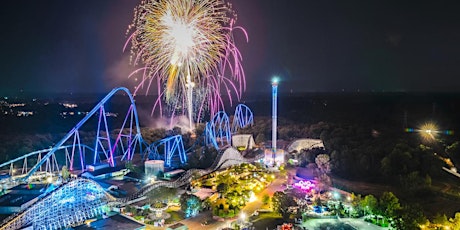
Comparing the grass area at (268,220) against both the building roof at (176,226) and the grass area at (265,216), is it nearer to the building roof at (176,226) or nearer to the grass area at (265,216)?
the grass area at (265,216)

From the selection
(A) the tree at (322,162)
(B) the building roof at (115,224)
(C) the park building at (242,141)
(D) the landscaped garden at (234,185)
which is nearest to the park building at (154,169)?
(D) the landscaped garden at (234,185)

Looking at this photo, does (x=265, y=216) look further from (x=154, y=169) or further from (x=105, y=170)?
(x=105, y=170)

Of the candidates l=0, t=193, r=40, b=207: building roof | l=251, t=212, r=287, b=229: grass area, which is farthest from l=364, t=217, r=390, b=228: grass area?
l=0, t=193, r=40, b=207: building roof

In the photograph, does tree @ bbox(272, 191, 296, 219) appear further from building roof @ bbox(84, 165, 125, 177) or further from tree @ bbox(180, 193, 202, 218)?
building roof @ bbox(84, 165, 125, 177)

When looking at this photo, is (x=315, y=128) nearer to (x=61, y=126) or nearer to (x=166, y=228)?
(x=166, y=228)

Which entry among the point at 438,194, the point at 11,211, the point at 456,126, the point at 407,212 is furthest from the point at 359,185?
the point at 456,126

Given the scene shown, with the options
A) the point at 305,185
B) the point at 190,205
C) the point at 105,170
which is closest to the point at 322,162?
the point at 305,185
